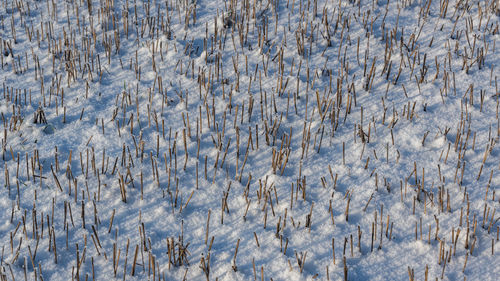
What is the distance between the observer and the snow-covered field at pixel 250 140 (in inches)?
126

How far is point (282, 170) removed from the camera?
148 inches

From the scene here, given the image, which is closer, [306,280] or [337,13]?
[306,280]

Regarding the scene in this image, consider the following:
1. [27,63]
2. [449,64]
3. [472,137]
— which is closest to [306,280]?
[472,137]

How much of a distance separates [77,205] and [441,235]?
89.4 inches

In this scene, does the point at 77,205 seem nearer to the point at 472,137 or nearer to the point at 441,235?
the point at 441,235

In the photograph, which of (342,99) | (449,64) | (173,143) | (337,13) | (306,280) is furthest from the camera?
(337,13)

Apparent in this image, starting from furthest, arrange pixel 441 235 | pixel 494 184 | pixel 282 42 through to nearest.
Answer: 1. pixel 282 42
2. pixel 494 184
3. pixel 441 235

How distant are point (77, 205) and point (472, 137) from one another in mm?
2866

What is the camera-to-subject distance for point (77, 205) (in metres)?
3.51

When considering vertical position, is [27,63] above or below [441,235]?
above

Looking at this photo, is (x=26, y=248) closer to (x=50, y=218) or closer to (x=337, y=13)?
(x=50, y=218)

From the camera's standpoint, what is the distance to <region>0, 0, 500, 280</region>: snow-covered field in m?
3.21

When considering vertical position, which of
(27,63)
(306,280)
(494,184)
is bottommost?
(306,280)

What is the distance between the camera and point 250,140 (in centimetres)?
401
